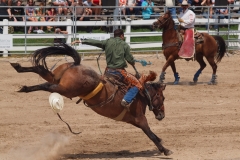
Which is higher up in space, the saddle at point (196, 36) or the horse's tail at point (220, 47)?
the saddle at point (196, 36)

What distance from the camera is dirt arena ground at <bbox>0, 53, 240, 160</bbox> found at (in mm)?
9430

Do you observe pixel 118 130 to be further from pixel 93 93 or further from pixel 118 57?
pixel 93 93

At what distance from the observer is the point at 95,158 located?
9148mm

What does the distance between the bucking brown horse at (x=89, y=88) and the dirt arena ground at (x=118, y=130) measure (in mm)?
664

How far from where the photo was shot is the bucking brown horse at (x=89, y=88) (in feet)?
27.5

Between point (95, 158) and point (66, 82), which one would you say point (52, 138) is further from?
point (66, 82)

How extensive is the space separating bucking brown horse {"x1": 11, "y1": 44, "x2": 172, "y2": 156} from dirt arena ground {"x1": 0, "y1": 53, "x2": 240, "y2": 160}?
66 centimetres

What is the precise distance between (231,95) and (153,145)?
5.30m

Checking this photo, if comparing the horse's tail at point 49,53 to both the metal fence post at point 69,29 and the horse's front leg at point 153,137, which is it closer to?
the horse's front leg at point 153,137

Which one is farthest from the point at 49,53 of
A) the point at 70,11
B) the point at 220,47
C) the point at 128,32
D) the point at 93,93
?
the point at 70,11

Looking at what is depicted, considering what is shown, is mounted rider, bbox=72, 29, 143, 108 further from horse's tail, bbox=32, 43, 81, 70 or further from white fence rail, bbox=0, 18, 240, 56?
white fence rail, bbox=0, 18, 240, 56

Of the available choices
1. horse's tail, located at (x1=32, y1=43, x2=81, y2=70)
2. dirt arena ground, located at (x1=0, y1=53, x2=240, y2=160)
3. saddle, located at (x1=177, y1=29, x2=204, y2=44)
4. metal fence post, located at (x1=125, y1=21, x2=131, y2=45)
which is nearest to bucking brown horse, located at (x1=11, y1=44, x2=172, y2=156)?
horse's tail, located at (x1=32, y1=43, x2=81, y2=70)

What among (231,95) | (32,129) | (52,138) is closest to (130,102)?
(52,138)

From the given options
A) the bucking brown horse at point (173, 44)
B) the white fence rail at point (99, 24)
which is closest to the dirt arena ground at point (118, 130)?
the bucking brown horse at point (173, 44)
